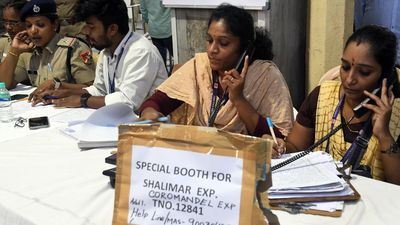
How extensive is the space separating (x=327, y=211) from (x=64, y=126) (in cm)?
144

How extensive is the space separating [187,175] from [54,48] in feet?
7.71

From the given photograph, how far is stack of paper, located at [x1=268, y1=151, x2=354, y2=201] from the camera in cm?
129

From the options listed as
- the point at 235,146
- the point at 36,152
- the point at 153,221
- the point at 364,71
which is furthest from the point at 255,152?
the point at 36,152

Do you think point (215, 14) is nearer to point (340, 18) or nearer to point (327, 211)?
point (327, 211)

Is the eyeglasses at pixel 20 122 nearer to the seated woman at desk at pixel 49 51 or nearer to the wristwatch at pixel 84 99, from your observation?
the wristwatch at pixel 84 99

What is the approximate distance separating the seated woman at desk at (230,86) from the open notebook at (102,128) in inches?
4.8

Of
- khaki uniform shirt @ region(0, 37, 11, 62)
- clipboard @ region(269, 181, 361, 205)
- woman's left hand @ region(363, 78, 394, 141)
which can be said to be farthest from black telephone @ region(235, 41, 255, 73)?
khaki uniform shirt @ region(0, 37, 11, 62)

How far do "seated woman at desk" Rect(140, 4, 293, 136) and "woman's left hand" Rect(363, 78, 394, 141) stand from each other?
0.51 metres

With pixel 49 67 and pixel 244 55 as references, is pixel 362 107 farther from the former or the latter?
pixel 49 67

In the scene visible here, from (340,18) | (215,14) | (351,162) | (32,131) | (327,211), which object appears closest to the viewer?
(327,211)

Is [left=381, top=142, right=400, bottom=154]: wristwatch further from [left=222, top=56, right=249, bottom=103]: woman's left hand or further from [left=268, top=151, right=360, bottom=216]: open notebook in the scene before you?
[left=222, top=56, right=249, bottom=103]: woman's left hand

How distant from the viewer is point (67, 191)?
151 centimetres

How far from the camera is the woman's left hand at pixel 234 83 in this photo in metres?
1.98

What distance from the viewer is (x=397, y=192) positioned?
4.51ft
